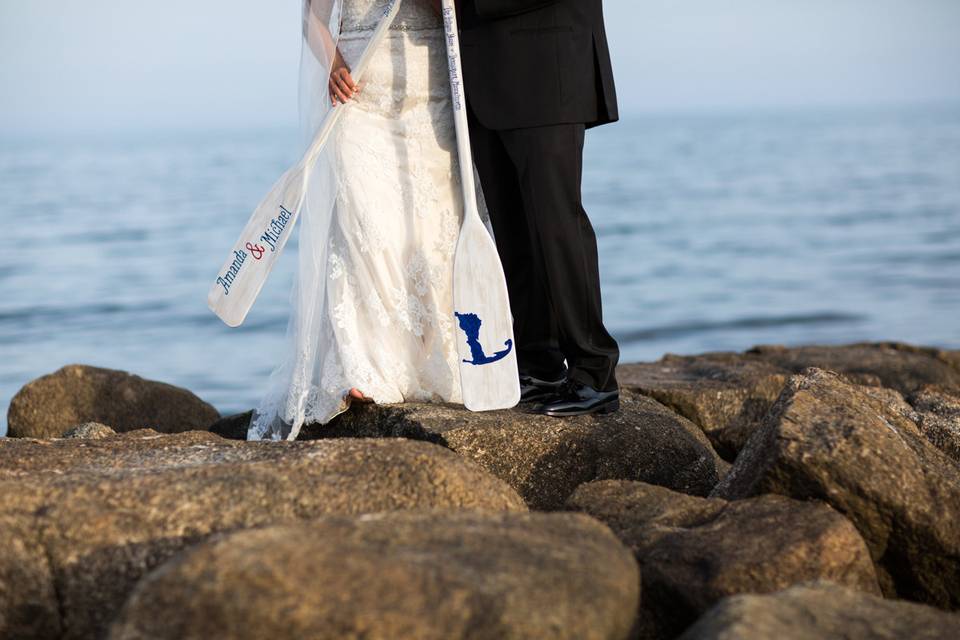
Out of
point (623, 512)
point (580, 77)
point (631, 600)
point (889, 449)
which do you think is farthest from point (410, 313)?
point (631, 600)

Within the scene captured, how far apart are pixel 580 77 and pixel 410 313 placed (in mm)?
1098

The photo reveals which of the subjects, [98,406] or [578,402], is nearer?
[578,402]

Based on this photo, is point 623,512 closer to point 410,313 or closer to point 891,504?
point 891,504

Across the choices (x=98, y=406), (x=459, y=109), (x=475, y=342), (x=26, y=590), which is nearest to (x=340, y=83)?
(x=459, y=109)

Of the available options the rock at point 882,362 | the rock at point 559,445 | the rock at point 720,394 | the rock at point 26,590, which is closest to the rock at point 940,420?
the rock at point 720,394

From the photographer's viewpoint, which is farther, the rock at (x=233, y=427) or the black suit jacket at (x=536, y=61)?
the rock at (x=233, y=427)

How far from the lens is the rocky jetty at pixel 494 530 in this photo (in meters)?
2.16

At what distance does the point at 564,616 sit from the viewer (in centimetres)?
217

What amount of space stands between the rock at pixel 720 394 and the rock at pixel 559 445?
2.33 ft

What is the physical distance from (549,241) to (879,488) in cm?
146

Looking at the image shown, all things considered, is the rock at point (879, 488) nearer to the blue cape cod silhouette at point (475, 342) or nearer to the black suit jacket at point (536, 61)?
the blue cape cod silhouette at point (475, 342)

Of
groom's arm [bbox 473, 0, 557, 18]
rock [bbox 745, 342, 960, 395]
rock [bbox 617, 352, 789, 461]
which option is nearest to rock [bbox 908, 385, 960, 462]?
rock [bbox 617, 352, 789, 461]

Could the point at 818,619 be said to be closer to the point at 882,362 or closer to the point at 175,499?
the point at 175,499

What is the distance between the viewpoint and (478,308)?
4.15m
